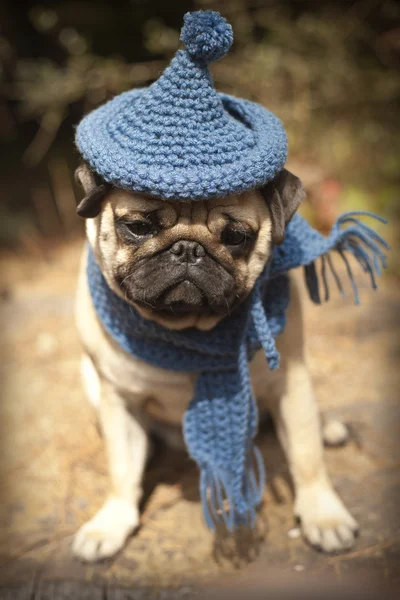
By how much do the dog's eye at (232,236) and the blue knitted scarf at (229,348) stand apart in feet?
0.43

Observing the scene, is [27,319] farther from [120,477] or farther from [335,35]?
[335,35]

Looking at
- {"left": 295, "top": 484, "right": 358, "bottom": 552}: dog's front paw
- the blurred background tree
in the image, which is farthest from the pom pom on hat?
the blurred background tree

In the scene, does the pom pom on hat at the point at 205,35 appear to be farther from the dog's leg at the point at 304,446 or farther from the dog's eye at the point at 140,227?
the dog's leg at the point at 304,446

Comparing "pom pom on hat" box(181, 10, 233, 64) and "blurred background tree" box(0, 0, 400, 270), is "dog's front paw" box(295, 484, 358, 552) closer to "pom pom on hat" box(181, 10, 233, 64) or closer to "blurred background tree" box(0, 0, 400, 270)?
"pom pom on hat" box(181, 10, 233, 64)

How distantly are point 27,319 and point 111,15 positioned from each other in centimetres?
211

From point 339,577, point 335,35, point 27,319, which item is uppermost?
point 335,35

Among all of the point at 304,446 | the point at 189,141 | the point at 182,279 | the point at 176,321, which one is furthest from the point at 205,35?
the point at 304,446

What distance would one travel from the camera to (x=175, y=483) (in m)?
2.08

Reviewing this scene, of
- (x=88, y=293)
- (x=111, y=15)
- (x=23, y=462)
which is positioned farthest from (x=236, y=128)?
(x=111, y=15)

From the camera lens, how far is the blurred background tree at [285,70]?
12.7 feet

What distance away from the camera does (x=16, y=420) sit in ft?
8.13

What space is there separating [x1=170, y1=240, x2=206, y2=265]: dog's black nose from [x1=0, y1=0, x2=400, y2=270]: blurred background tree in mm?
2383

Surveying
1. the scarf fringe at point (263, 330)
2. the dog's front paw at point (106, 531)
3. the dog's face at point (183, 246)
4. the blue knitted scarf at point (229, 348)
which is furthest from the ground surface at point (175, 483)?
the dog's face at point (183, 246)

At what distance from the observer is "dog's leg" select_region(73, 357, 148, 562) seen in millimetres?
1810
